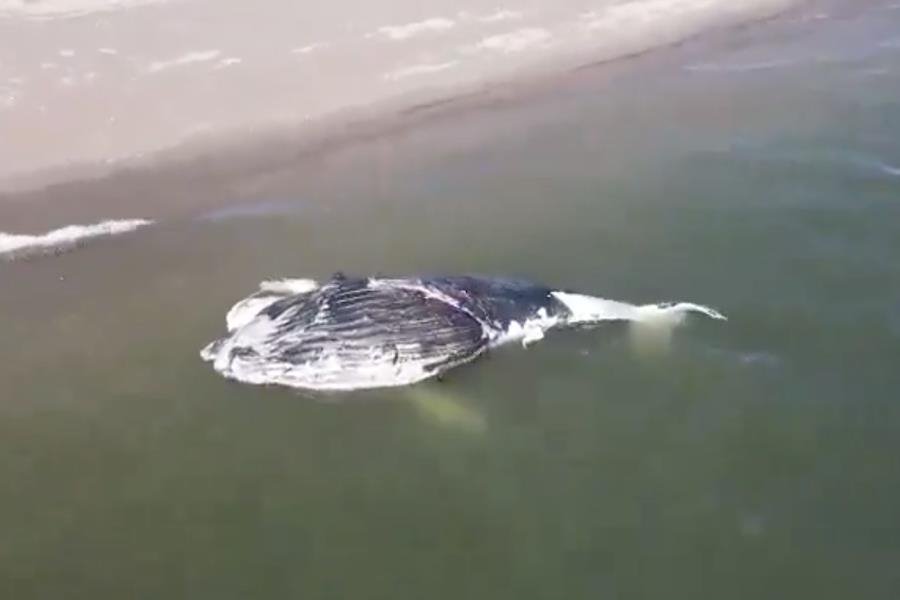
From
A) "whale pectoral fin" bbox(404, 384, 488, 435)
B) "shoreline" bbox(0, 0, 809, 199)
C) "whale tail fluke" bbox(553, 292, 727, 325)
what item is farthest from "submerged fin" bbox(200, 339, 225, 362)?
"shoreline" bbox(0, 0, 809, 199)

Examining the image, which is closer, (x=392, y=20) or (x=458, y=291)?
(x=458, y=291)

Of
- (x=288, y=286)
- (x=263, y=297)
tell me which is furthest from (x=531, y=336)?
(x=263, y=297)

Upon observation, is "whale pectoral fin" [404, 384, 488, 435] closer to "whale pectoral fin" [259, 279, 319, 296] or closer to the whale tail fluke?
the whale tail fluke

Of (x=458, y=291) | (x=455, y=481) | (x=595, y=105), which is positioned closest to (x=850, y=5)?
(x=595, y=105)

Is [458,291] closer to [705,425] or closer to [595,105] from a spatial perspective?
[705,425]

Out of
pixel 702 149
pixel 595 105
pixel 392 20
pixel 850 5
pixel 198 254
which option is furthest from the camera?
pixel 850 5

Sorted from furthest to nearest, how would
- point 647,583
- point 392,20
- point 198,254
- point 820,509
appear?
point 392,20 < point 198,254 < point 820,509 < point 647,583
